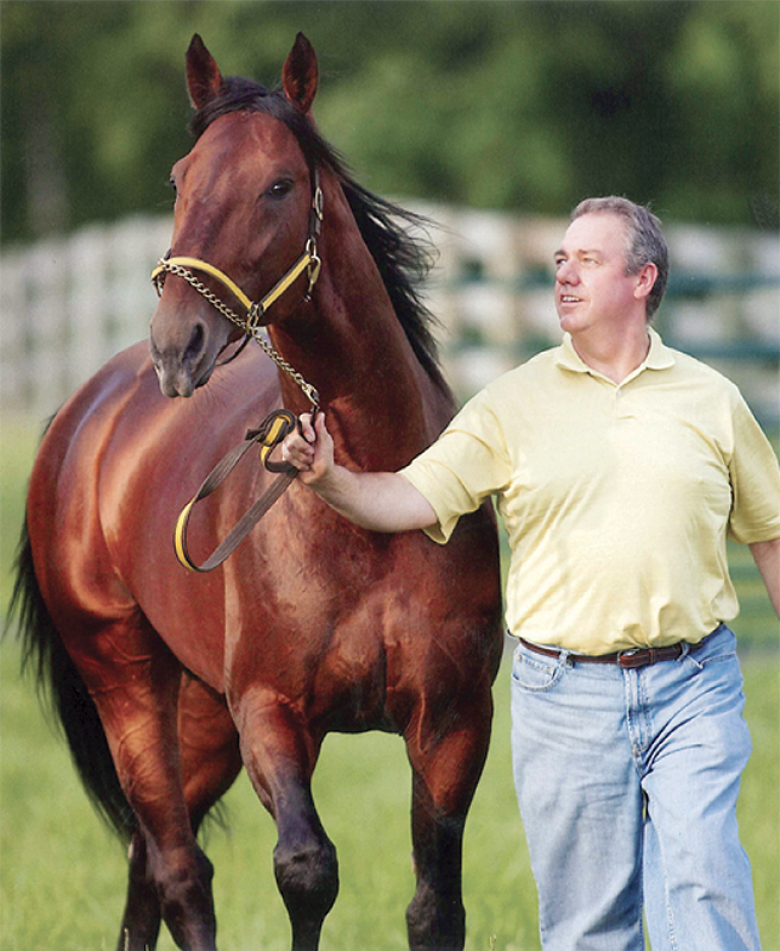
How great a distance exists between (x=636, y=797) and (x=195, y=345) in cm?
122

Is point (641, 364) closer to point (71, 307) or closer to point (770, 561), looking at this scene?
point (770, 561)

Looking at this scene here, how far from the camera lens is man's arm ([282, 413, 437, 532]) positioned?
2.88 metres

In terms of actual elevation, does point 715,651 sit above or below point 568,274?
below

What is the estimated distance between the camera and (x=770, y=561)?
122 inches

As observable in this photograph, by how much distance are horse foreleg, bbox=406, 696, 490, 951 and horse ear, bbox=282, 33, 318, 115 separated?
140 cm

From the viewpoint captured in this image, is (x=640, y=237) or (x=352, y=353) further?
(x=352, y=353)

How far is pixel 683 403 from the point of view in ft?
9.67

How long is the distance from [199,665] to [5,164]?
2468cm

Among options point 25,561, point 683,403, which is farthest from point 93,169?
point 683,403

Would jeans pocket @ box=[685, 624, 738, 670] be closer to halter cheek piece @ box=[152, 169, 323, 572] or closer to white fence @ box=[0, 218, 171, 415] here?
halter cheek piece @ box=[152, 169, 323, 572]

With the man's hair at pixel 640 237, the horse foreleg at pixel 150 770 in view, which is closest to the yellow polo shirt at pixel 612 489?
the man's hair at pixel 640 237

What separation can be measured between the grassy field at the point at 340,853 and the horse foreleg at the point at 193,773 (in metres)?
0.19

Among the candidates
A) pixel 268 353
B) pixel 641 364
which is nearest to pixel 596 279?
pixel 641 364

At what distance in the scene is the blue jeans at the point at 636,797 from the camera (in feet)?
9.05
